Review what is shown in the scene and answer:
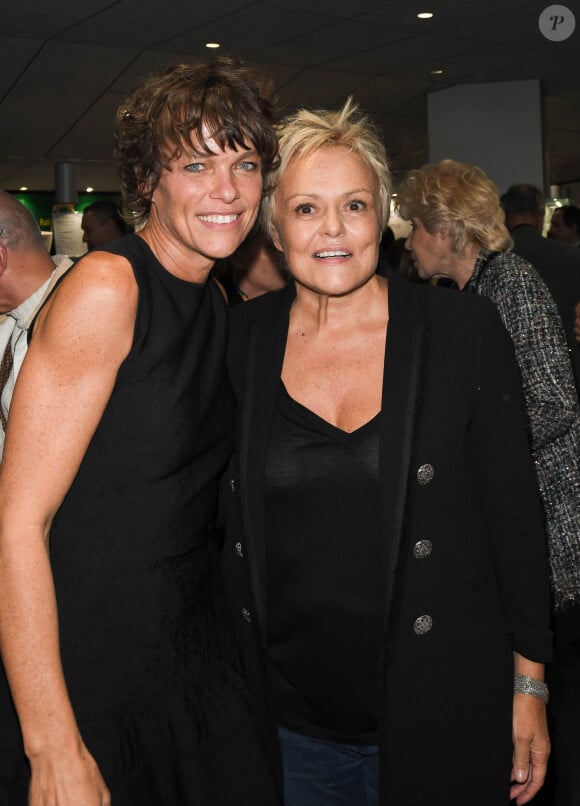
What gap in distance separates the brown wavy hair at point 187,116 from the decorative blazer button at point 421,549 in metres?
0.81

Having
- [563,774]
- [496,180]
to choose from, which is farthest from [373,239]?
[496,180]

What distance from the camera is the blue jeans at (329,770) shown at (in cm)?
201

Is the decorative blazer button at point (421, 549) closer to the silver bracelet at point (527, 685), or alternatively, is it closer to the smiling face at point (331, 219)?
the silver bracelet at point (527, 685)

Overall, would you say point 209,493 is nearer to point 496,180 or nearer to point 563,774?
point 563,774

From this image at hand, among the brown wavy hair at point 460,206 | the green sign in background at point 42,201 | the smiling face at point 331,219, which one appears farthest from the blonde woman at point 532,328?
the green sign in background at point 42,201

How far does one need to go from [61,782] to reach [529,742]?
102cm

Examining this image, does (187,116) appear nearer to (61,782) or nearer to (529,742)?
(61,782)

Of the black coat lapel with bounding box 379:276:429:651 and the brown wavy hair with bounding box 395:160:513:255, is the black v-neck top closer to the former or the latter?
the black coat lapel with bounding box 379:276:429:651

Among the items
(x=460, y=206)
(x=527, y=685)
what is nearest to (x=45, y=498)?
(x=527, y=685)

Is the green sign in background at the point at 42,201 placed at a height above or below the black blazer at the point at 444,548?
above

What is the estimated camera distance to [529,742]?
197 cm

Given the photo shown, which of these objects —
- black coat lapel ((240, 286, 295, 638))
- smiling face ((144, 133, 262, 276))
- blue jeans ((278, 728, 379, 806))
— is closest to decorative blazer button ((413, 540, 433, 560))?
black coat lapel ((240, 286, 295, 638))

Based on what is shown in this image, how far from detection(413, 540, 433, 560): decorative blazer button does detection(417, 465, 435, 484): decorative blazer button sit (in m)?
0.12

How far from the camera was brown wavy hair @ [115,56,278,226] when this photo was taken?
65.8 inches
